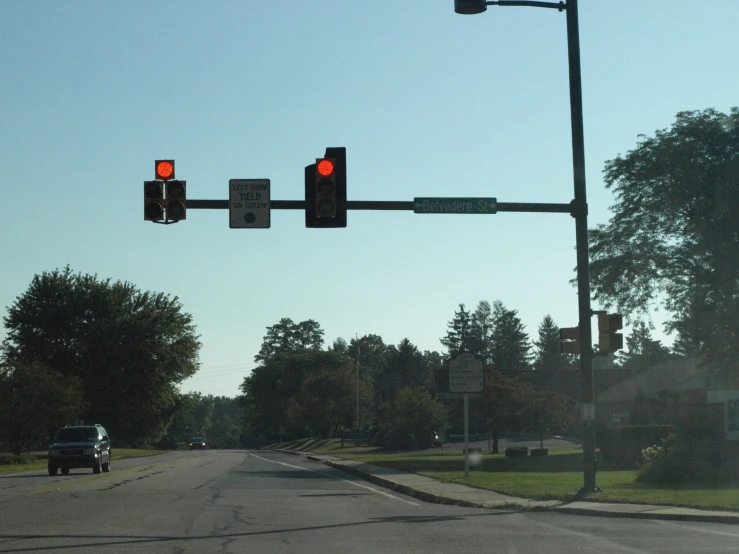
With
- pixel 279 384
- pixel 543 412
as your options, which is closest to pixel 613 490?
pixel 543 412

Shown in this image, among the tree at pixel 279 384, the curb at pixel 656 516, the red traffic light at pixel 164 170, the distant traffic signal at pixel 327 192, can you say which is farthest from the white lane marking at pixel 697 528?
the tree at pixel 279 384

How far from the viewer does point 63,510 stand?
17.1 meters

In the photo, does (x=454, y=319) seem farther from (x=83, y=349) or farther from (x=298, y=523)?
(x=298, y=523)

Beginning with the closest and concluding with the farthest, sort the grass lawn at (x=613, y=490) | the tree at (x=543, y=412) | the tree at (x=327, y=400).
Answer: the grass lawn at (x=613, y=490)
the tree at (x=543, y=412)
the tree at (x=327, y=400)

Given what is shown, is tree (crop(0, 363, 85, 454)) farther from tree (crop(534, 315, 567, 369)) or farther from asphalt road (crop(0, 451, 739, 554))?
tree (crop(534, 315, 567, 369))

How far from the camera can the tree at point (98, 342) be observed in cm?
7650

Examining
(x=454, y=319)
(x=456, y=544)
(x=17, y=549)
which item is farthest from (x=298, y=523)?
(x=454, y=319)

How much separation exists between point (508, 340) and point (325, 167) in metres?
156

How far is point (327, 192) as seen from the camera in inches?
687

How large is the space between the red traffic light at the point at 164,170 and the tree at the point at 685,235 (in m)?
30.5

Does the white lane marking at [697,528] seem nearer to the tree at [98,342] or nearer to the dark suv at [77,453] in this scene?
the dark suv at [77,453]

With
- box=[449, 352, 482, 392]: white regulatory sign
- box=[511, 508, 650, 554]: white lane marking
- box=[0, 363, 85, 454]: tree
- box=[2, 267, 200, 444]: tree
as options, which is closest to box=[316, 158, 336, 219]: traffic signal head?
box=[511, 508, 650, 554]: white lane marking

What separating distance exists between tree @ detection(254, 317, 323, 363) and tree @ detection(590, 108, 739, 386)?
123029 millimetres

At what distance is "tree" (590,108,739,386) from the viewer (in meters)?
42.7
